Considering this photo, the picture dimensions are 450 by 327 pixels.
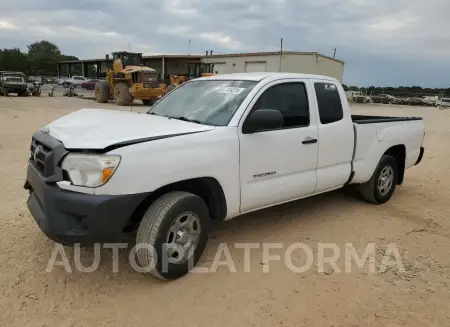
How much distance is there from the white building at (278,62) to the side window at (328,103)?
2868cm

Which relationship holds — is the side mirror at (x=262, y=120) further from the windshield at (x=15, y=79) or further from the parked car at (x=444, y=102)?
the parked car at (x=444, y=102)

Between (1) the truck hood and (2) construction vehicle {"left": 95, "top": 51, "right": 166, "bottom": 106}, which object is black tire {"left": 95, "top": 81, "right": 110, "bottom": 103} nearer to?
(2) construction vehicle {"left": 95, "top": 51, "right": 166, "bottom": 106}

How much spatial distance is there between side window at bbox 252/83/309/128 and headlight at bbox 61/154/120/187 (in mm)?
1701

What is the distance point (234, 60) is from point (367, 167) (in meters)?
33.5

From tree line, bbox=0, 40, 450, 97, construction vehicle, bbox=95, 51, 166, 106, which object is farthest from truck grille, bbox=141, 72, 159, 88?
tree line, bbox=0, 40, 450, 97

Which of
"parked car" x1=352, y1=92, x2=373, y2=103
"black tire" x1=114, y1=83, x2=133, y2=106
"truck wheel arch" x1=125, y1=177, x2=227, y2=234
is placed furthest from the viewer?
"parked car" x1=352, y1=92, x2=373, y2=103

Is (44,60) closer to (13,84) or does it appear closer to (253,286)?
(13,84)

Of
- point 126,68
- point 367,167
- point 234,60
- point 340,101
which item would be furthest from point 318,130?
point 234,60

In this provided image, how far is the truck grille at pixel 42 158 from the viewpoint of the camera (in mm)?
3113

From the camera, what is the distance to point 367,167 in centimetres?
521

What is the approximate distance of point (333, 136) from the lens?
4637mm

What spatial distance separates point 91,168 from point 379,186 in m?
4.17

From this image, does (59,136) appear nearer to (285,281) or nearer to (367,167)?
(285,281)

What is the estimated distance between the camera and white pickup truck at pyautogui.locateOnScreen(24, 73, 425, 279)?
117 inches
